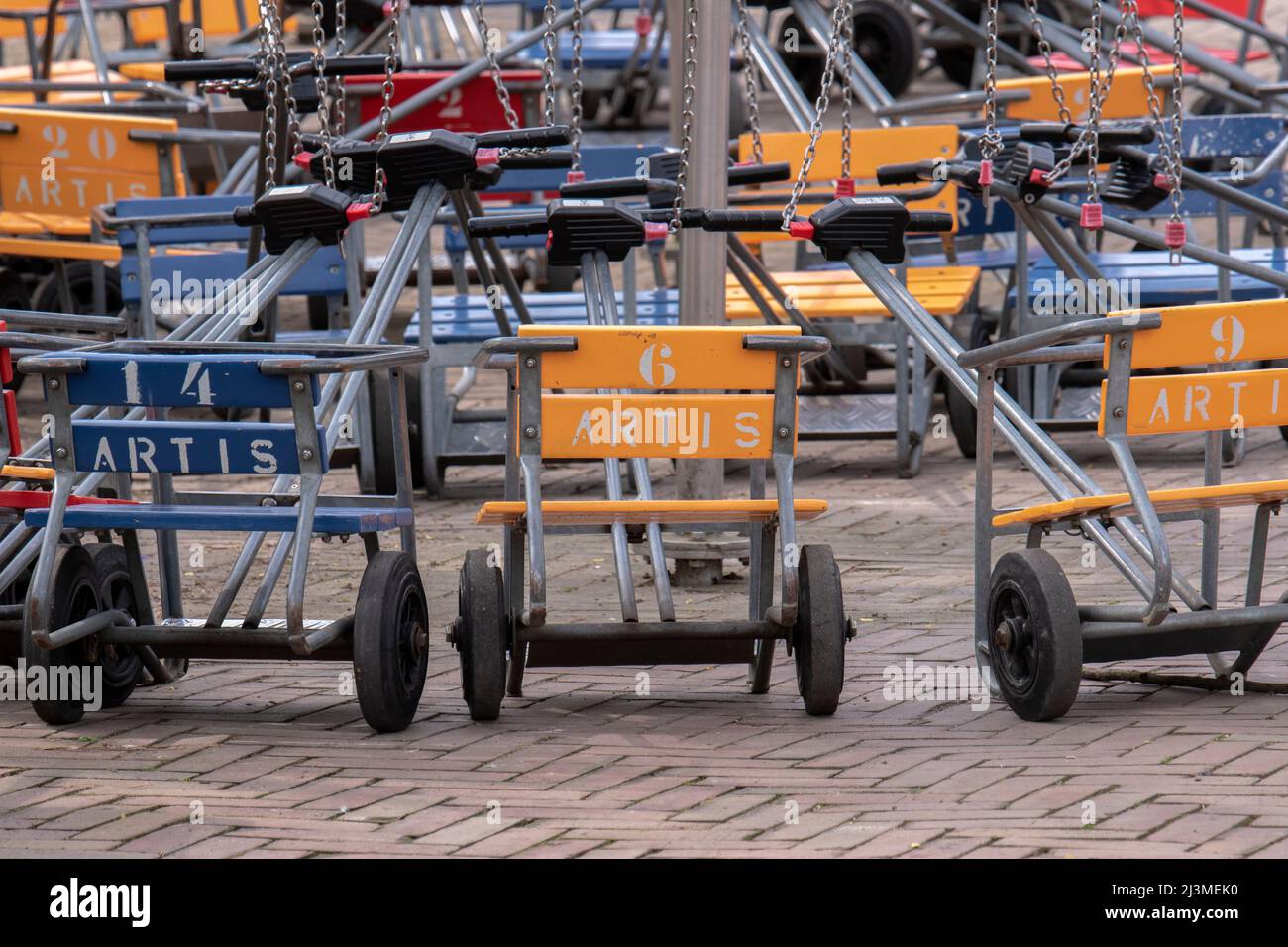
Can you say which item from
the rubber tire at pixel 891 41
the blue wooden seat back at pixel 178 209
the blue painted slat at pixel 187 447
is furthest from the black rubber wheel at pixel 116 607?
the rubber tire at pixel 891 41

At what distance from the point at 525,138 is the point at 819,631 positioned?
5.81ft

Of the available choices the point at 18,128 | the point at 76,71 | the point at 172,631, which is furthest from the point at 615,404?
the point at 76,71

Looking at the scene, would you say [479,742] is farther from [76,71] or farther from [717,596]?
[76,71]

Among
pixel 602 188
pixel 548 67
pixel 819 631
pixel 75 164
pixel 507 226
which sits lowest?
pixel 819 631

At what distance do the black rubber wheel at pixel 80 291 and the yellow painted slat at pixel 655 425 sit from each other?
518 cm

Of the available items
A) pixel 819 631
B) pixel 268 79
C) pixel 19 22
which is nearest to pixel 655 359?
pixel 819 631

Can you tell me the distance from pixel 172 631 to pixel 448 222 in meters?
3.74

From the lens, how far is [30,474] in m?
5.39

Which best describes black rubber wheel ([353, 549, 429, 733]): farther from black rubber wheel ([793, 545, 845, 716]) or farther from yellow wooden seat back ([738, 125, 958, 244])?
yellow wooden seat back ([738, 125, 958, 244])

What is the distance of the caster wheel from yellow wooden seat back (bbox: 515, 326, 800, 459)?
554 millimetres

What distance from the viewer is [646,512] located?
17.0ft

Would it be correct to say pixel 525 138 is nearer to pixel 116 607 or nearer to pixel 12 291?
pixel 116 607

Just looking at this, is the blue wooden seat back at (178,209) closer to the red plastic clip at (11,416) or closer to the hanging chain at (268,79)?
the hanging chain at (268,79)

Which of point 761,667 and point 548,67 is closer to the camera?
point 761,667
